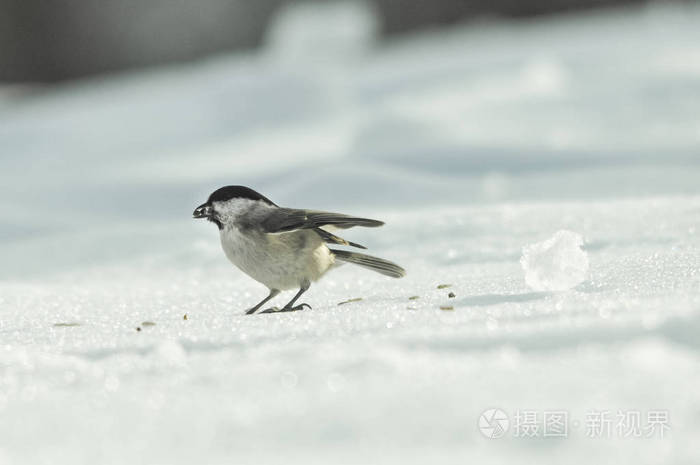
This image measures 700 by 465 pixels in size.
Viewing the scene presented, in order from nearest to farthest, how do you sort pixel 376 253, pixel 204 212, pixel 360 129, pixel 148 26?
1. pixel 204 212
2. pixel 376 253
3. pixel 360 129
4. pixel 148 26

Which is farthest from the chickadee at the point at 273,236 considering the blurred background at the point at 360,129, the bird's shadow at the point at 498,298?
the blurred background at the point at 360,129

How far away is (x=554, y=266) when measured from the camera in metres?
2.39

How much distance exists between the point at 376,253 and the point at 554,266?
1.21 m

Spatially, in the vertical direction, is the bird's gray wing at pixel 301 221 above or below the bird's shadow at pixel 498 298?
above

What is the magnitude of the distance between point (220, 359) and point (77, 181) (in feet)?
12.8

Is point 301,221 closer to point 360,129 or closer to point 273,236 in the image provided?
point 273,236

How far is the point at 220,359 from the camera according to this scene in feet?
6.18

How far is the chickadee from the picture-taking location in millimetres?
2719

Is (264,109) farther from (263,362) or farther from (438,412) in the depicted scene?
(438,412)

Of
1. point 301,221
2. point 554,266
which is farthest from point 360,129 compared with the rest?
point 554,266

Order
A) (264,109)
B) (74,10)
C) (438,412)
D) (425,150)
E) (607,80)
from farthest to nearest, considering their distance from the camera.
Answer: (74,10) → (264,109) → (607,80) → (425,150) → (438,412)

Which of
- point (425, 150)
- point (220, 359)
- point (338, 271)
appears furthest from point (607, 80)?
point (220, 359)

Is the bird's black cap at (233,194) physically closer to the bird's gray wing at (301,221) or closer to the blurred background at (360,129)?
the bird's gray wing at (301,221)

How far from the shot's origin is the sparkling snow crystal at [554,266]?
2375mm
